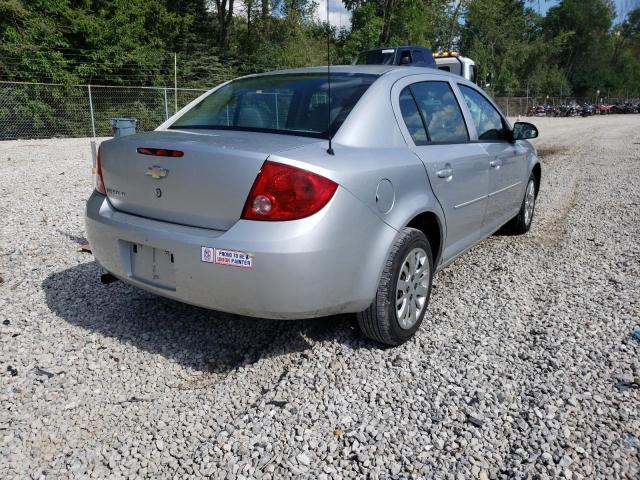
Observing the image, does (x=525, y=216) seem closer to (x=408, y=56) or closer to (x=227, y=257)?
(x=227, y=257)

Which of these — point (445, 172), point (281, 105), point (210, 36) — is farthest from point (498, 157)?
point (210, 36)

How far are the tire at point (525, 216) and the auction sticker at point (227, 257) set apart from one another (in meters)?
3.91

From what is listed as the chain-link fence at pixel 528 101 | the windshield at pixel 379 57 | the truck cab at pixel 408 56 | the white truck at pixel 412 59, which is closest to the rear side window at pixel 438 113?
the white truck at pixel 412 59

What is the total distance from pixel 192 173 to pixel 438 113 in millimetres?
1888

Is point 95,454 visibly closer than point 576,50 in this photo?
Yes

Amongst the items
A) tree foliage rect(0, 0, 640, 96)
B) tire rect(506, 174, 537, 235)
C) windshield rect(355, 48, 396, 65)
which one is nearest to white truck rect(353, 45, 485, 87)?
windshield rect(355, 48, 396, 65)

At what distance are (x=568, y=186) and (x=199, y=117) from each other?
7.83 m

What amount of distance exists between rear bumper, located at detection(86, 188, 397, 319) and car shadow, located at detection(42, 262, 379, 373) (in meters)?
0.52

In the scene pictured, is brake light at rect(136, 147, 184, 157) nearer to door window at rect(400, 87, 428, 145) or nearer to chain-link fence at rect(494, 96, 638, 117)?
door window at rect(400, 87, 428, 145)

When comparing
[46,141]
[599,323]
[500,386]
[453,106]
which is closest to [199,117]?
[453,106]

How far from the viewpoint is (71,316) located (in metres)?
3.58

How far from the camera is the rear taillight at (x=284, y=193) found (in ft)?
8.13

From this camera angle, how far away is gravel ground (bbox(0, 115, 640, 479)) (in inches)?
88.8

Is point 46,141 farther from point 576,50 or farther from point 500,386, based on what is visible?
point 576,50
